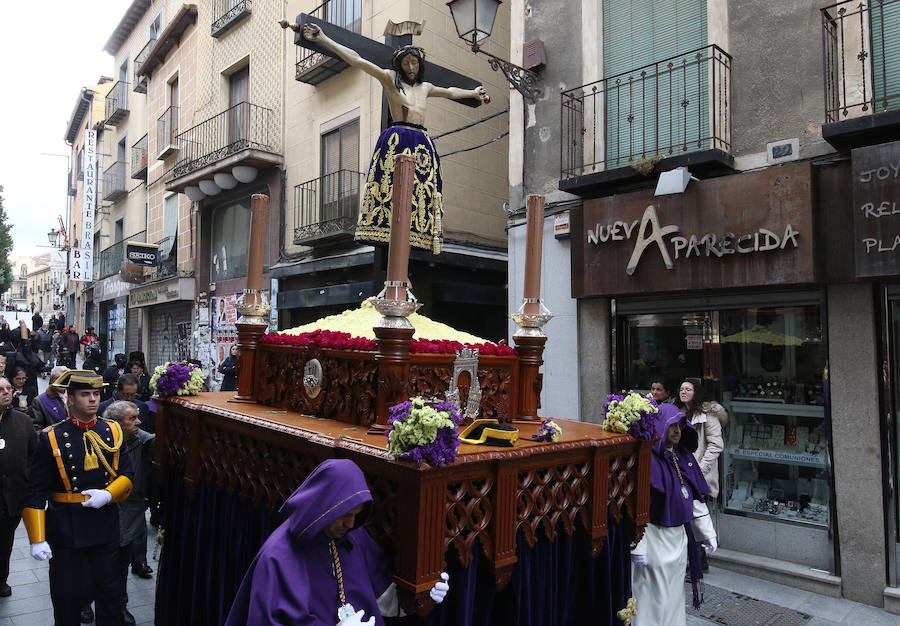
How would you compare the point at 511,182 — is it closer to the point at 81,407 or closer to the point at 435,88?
the point at 435,88

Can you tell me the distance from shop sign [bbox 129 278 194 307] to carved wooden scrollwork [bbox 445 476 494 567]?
16524mm

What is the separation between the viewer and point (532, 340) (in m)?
3.95

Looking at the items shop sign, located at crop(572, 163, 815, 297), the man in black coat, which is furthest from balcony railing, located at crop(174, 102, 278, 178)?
the man in black coat

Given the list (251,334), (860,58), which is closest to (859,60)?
(860,58)

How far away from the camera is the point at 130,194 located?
23.7m

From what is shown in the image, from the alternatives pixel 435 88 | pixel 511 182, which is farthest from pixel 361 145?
pixel 435 88

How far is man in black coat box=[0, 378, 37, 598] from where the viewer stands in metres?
5.34

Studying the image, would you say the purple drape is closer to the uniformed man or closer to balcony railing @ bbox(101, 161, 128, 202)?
the uniformed man

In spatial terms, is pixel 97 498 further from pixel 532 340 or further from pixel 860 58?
pixel 860 58

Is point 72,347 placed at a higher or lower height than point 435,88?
lower

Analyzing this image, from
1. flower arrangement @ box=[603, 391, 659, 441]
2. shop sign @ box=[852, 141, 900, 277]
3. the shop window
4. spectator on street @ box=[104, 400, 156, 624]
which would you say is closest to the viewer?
flower arrangement @ box=[603, 391, 659, 441]

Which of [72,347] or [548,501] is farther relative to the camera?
[72,347]

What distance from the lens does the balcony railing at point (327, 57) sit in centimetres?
1263

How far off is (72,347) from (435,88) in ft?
65.4
